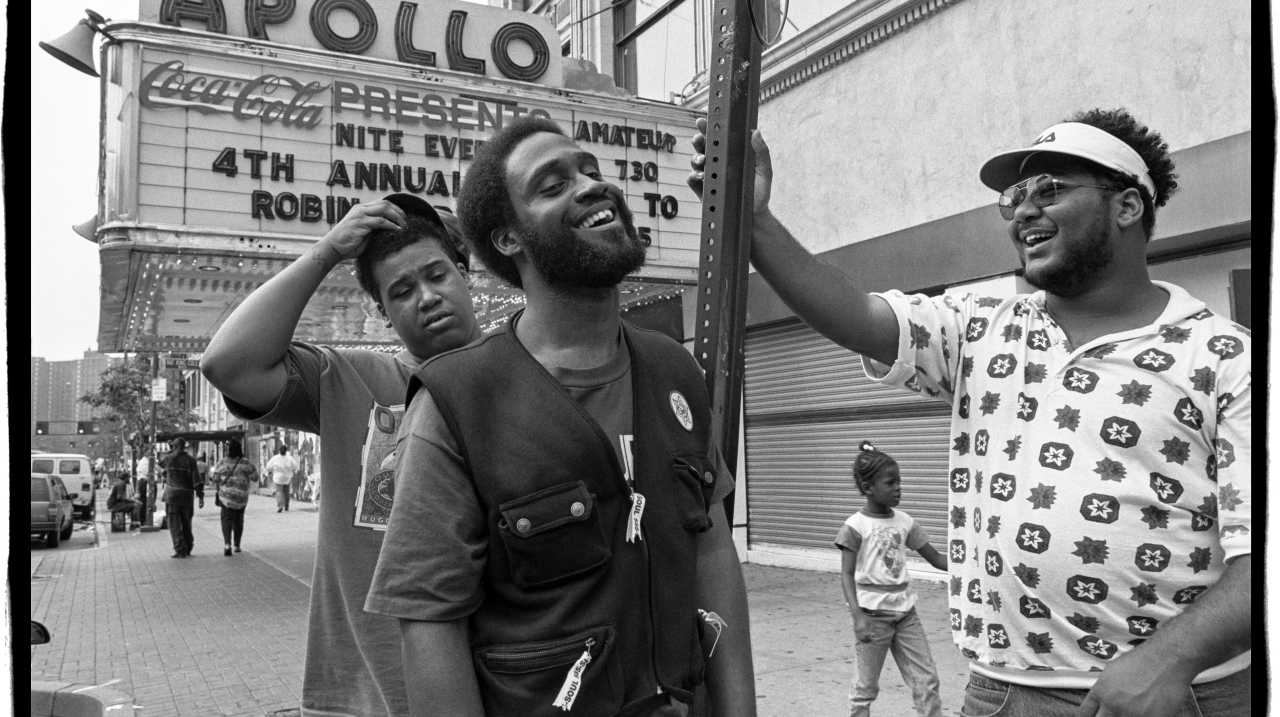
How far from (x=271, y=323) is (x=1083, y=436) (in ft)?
5.96

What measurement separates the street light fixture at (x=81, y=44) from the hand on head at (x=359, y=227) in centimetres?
744

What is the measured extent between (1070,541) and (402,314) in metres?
1.64

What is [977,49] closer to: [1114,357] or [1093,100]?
[1093,100]

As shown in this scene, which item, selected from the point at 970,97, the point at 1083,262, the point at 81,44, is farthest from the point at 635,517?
the point at 81,44

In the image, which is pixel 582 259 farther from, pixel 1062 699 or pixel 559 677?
pixel 1062 699

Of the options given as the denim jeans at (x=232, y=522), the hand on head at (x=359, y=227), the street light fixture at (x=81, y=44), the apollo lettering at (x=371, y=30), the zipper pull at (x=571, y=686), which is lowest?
the denim jeans at (x=232, y=522)

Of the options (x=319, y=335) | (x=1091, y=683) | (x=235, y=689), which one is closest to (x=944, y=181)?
(x=235, y=689)

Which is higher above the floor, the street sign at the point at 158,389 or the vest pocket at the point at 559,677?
the street sign at the point at 158,389

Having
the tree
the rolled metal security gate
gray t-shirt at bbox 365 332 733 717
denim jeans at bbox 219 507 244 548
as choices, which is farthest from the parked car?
gray t-shirt at bbox 365 332 733 717

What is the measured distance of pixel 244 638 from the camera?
8609mm

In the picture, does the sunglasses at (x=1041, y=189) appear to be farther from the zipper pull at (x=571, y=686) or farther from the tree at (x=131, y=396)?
the tree at (x=131, y=396)

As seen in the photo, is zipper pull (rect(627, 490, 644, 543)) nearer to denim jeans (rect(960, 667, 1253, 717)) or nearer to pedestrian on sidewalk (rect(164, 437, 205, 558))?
denim jeans (rect(960, 667, 1253, 717))

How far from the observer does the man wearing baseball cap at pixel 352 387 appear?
7.72 feet

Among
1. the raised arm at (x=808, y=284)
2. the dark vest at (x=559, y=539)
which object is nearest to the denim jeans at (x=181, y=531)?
the raised arm at (x=808, y=284)
